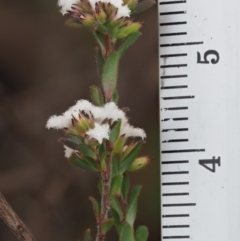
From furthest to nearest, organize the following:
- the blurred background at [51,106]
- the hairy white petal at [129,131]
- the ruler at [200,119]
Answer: the blurred background at [51,106] < the ruler at [200,119] < the hairy white petal at [129,131]

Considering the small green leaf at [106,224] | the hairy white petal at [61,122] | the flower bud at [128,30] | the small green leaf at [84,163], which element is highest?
the flower bud at [128,30]

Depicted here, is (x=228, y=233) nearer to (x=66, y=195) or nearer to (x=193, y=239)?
(x=193, y=239)

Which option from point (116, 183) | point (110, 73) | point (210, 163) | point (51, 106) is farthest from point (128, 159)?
point (51, 106)

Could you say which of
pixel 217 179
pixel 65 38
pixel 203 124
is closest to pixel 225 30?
pixel 203 124

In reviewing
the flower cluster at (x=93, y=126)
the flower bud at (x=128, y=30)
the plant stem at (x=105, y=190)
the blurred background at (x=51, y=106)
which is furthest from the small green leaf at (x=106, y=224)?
the blurred background at (x=51, y=106)

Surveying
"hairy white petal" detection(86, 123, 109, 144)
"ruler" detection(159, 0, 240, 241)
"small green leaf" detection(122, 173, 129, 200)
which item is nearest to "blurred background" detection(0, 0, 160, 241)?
"ruler" detection(159, 0, 240, 241)

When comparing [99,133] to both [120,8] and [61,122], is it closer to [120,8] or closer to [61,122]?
[61,122]

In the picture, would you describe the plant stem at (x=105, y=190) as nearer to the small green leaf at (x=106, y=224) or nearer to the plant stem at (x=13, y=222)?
the small green leaf at (x=106, y=224)
